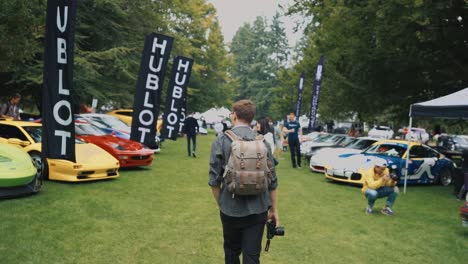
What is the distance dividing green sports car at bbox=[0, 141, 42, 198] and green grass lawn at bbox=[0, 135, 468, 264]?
0.18 metres

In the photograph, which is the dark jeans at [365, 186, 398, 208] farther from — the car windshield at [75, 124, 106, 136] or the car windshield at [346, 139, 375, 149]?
the car windshield at [75, 124, 106, 136]

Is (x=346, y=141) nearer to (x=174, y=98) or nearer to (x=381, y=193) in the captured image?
(x=174, y=98)

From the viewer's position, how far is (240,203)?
11.7ft

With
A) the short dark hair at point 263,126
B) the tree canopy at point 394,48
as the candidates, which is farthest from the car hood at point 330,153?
the tree canopy at point 394,48

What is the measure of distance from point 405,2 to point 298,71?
881 inches

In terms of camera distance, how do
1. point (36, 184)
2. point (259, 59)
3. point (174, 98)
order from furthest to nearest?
point (259, 59) < point (174, 98) < point (36, 184)

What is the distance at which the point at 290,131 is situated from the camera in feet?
52.1

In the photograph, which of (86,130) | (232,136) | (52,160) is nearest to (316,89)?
(86,130)

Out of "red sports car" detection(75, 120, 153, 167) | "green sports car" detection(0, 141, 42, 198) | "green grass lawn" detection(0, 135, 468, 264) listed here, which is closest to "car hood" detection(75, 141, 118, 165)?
"green grass lawn" detection(0, 135, 468, 264)

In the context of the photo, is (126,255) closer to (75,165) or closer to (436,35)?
(75,165)

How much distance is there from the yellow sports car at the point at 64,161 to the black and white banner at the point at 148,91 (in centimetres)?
338

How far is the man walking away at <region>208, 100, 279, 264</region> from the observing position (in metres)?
3.56

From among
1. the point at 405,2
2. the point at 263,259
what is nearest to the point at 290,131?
the point at 405,2

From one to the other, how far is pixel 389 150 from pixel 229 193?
432 inches
